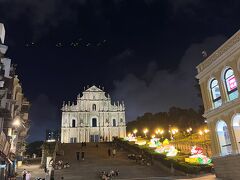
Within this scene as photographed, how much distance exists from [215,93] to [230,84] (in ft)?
7.75

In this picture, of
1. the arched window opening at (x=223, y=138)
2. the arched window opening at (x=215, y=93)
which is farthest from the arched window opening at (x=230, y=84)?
the arched window opening at (x=223, y=138)

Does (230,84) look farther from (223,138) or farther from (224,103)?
(223,138)

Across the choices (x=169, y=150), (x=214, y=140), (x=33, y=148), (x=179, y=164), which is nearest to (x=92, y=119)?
(x=33, y=148)

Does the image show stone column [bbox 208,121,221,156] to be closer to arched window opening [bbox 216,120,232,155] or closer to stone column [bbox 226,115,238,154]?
arched window opening [bbox 216,120,232,155]

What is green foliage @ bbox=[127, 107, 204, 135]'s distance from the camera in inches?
2904

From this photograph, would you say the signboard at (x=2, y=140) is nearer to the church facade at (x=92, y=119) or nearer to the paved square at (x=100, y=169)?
the paved square at (x=100, y=169)

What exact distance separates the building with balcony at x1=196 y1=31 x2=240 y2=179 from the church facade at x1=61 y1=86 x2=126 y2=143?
170 feet

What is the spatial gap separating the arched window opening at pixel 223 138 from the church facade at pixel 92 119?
52.1 metres

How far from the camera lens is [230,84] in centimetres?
2025

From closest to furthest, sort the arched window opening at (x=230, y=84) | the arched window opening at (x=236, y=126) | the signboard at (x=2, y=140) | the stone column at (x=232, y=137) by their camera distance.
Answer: the stone column at (x=232, y=137)
the arched window opening at (x=236, y=126)
the arched window opening at (x=230, y=84)
the signboard at (x=2, y=140)

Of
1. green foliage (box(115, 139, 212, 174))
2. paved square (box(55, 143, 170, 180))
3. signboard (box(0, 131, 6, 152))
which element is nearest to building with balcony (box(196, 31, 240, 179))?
green foliage (box(115, 139, 212, 174))

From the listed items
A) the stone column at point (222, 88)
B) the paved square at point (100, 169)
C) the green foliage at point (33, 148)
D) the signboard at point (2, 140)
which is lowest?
the paved square at point (100, 169)

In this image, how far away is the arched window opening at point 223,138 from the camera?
2074 cm

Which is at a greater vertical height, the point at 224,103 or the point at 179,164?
the point at 224,103
